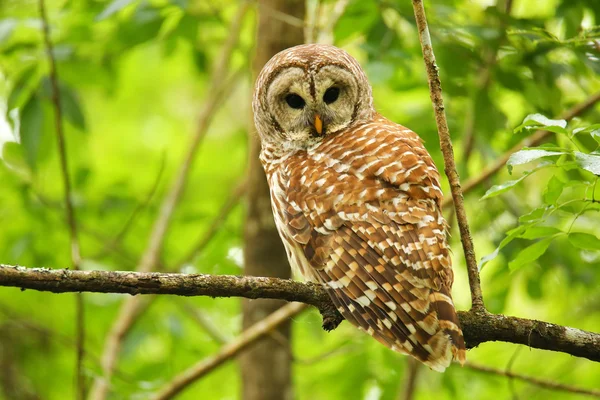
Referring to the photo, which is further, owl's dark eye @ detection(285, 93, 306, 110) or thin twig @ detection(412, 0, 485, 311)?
owl's dark eye @ detection(285, 93, 306, 110)

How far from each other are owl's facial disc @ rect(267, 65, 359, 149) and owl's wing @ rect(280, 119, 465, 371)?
270mm

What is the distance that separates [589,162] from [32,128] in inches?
123

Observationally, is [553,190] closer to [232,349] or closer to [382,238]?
[382,238]

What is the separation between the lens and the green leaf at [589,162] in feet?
6.80

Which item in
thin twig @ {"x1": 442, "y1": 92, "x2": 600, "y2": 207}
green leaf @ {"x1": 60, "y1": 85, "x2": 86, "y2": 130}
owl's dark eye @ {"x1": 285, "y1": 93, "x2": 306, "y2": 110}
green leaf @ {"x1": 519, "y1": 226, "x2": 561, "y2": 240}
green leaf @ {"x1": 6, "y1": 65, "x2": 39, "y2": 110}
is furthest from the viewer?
green leaf @ {"x1": 60, "y1": 85, "x2": 86, "y2": 130}

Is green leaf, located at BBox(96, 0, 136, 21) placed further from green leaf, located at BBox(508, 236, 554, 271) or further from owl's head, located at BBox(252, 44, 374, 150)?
green leaf, located at BBox(508, 236, 554, 271)

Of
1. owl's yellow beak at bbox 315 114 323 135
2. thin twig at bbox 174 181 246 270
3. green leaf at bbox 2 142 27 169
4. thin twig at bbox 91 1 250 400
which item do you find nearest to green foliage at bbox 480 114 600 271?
owl's yellow beak at bbox 315 114 323 135

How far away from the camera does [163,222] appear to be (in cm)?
531

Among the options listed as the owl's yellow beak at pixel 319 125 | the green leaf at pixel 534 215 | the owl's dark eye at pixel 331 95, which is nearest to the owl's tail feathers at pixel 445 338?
the green leaf at pixel 534 215

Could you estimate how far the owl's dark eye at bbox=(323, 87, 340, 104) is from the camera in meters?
3.75

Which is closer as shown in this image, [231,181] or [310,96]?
[310,96]

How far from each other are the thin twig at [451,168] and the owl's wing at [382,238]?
0.13m

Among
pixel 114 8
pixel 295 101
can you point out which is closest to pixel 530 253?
pixel 295 101

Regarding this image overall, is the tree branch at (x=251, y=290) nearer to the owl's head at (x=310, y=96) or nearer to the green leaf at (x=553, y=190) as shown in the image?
the green leaf at (x=553, y=190)
